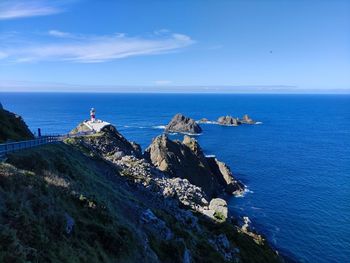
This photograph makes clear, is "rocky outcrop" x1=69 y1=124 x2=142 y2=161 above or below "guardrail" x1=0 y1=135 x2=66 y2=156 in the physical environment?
Result: below

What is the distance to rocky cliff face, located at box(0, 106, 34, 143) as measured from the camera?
115ft

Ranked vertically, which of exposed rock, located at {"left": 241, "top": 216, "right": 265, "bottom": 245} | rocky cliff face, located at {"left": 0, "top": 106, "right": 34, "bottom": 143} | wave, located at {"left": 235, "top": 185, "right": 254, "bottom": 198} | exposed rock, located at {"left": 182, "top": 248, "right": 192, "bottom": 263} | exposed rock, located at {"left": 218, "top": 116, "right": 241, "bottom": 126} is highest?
rocky cliff face, located at {"left": 0, "top": 106, "right": 34, "bottom": 143}

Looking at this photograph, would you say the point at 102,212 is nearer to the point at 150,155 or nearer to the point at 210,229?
the point at 210,229

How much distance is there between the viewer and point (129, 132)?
156 m

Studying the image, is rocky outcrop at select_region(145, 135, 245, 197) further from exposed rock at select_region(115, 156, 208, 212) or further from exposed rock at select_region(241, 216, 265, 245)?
exposed rock at select_region(241, 216, 265, 245)

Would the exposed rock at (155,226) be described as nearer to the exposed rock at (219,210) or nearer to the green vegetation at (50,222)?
the green vegetation at (50,222)

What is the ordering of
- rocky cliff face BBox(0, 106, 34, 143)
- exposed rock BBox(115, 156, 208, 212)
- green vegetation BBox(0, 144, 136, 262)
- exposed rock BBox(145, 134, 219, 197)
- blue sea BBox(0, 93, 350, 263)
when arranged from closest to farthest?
green vegetation BBox(0, 144, 136, 262)
rocky cliff face BBox(0, 106, 34, 143)
exposed rock BBox(115, 156, 208, 212)
blue sea BBox(0, 93, 350, 263)
exposed rock BBox(145, 134, 219, 197)

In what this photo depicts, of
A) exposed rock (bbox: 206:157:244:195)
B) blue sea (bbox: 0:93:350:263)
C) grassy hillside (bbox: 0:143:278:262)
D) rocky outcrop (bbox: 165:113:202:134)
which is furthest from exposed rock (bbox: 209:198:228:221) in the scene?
rocky outcrop (bbox: 165:113:202:134)

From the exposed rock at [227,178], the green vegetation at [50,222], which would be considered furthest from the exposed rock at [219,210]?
the exposed rock at [227,178]

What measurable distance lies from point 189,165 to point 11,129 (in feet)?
158

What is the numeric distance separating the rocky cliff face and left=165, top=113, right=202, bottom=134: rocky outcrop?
11950 cm

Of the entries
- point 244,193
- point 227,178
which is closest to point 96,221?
point 244,193

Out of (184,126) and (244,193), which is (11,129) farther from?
(184,126)

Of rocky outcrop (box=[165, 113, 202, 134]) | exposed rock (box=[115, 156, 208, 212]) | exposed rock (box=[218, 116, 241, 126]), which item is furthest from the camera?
exposed rock (box=[218, 116, 241, 126])
